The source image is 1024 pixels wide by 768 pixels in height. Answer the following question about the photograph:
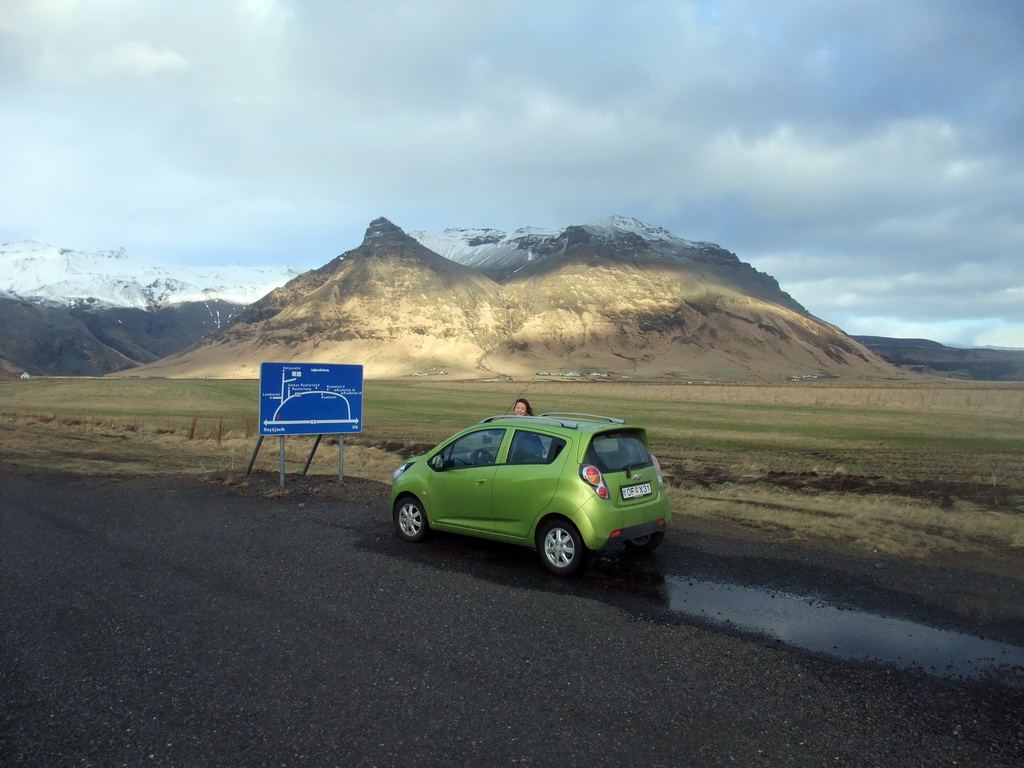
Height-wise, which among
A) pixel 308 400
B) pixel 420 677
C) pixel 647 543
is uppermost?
pixel 308 400

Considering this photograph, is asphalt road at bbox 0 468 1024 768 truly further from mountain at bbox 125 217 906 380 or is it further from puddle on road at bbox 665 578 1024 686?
mountain at bbox 125 217 906 380

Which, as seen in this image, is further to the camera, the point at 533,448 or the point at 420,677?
the point at 533,448

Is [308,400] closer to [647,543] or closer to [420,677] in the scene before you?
[647,543]

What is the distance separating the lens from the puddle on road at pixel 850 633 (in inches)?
219

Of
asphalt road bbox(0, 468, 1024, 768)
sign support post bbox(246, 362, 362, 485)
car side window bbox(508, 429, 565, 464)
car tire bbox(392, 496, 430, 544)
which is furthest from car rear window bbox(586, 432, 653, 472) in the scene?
sign support post bbox(246, 362, 362, 485)

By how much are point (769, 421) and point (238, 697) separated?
33.5 metres

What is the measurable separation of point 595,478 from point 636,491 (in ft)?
2.32

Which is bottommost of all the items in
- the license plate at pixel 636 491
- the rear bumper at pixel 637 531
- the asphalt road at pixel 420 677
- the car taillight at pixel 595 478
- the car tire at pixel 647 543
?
the asphalt road at pixel 420 677

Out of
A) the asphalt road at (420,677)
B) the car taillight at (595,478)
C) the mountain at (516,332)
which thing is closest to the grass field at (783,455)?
the asphalt road at (420,677)

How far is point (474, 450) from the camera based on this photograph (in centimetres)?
900

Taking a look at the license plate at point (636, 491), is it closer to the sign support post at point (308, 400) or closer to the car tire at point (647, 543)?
the car tire at point (647, 543)

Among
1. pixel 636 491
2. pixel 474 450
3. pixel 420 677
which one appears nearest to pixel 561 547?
pixel 636 491

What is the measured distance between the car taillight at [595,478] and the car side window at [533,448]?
46 centimetres

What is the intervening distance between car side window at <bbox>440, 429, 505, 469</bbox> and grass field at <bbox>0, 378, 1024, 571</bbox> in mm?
4248
